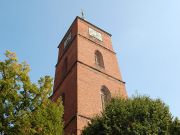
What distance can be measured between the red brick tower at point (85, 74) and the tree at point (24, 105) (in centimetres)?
525

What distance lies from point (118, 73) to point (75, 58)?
13.5 feet

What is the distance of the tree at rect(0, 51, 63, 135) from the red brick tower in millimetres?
5253

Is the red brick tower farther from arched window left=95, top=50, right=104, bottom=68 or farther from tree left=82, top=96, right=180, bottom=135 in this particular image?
tree left=82, top=96, right=180, bottom=135

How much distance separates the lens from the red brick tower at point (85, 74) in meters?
17.3

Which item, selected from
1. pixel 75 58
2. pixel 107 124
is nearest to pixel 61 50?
pixel 75 58

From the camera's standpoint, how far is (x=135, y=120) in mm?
11969

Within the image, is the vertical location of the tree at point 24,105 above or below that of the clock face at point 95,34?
below

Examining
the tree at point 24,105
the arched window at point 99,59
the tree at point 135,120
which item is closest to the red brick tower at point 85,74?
the arched window at point 99,59

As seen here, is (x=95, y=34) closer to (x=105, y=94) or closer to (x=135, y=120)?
(x=105, y=94)

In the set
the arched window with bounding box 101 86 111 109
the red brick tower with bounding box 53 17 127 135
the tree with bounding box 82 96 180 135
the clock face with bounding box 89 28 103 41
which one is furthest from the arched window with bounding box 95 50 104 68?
the tree with bounding box 82 96 180 135

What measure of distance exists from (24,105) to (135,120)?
4834 millimetres

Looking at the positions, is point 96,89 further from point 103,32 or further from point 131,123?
point 103,32

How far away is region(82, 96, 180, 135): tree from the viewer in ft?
38.1

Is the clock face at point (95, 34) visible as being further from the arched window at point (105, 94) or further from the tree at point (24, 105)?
the tree at point (24, 105)
